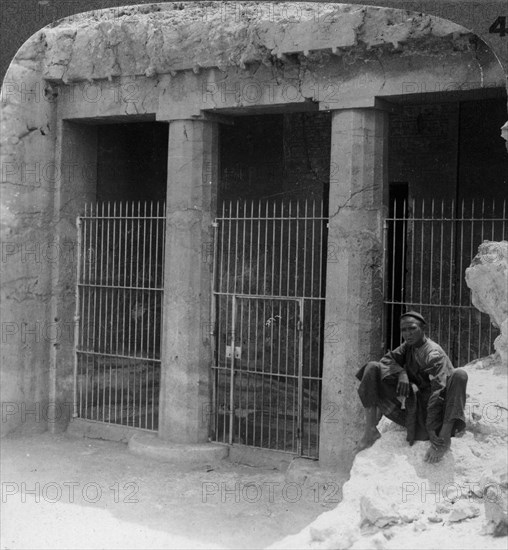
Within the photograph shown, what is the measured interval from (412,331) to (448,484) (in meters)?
1.33

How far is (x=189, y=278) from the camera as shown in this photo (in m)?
10.5

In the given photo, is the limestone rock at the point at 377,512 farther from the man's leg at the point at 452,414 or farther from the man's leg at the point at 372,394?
the man's leg at the point at 372,394

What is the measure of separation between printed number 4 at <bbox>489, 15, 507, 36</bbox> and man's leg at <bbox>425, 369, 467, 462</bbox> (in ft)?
9.25

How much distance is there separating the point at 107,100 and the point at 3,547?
19.0 ft

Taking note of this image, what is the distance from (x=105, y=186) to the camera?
1227cm

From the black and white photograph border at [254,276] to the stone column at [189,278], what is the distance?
0.09 feet

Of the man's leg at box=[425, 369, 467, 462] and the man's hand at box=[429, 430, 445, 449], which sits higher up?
the man's leg at box=[425, 369, 467, 462]

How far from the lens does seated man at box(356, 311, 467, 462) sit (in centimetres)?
701

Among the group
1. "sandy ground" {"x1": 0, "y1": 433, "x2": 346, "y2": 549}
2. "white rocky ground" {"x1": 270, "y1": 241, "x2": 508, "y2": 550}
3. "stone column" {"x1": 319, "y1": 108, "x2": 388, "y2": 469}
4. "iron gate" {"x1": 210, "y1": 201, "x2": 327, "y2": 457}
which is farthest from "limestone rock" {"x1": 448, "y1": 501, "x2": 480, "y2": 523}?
"iron gate" {"x1": 210, "y1": 201, "x2": 327, "y2": 457}

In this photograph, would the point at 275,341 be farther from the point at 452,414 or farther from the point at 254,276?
the point at 452,414

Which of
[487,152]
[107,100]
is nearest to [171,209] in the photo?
[107,100]

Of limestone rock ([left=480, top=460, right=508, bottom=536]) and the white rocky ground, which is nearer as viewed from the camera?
limestone rock ([left=480, top=460, right=508, bottom=536])

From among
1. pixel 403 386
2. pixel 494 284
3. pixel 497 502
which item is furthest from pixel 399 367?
pixel 497 502

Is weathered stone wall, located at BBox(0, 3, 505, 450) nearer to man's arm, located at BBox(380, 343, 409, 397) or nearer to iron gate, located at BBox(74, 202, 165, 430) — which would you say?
iron gate, located at BBox(74, 202, 165, 430)
